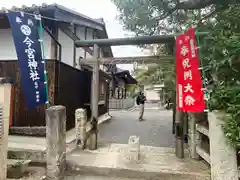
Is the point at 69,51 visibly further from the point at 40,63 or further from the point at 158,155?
the point at 158,155

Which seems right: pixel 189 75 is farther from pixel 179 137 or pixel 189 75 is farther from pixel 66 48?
pixel 66 48

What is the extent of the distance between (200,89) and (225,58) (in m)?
0.84

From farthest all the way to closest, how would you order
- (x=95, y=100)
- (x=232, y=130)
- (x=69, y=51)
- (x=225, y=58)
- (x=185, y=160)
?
(x=69, y=51) < (x=95, y=100) < (x=185, y=160) < (x=225, y=58) < (x=232, y=130)

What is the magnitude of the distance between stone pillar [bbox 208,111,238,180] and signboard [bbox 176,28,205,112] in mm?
455

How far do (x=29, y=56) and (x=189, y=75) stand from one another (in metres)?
3.71

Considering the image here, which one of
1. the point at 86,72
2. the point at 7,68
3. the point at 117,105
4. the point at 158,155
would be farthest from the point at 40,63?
the point at 117,105

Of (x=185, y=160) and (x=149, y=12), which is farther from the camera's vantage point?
(x=149, y=12)

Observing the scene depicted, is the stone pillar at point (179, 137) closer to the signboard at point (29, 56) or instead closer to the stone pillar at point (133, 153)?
the stone pillar at point (133, 153)

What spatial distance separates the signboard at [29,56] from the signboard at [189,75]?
3.31m

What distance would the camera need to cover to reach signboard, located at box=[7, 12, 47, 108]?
4438mm

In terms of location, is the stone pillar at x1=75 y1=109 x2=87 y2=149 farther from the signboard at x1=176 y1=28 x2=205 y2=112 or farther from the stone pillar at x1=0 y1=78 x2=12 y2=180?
the signboard at x1=176 y1=28 x2=205 y2=112

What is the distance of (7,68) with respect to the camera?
23.7ft

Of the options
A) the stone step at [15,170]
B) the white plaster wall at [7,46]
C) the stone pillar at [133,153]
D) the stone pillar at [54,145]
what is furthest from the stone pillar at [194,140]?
the white plaster wall at [7,46]

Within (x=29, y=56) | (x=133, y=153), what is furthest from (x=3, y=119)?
(x=133, y=153)
